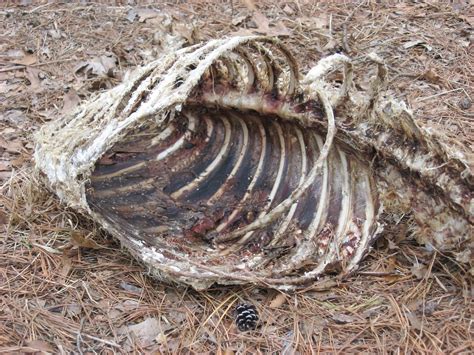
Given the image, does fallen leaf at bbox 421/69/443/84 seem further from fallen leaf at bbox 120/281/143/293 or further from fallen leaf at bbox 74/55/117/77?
fallen leaf at bbox 120/281/143/293

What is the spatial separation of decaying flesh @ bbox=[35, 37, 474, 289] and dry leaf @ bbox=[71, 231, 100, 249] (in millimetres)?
135

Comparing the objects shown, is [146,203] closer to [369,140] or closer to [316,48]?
[369,140]

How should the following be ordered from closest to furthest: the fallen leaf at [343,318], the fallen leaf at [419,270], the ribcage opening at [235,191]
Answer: the fallen leaf at [343,318], the fallen leaf at [419,270], the ribcage opening at [235,191]

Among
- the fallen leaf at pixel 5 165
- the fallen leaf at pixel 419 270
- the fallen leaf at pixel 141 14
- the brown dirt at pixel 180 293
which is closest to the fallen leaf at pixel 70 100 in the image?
the brown dirt at pixel 180 293

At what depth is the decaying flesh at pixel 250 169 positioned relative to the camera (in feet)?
7.05

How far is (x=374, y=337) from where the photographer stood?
80.2 inches

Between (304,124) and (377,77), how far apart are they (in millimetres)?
384

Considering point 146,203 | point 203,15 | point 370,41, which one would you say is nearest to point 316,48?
point 370,41

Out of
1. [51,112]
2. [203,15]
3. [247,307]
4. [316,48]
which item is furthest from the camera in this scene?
[203,15]

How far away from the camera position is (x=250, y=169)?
9.05 feet

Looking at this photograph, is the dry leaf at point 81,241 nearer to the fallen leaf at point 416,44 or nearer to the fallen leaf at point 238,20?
the fallen leaf at point 238,20

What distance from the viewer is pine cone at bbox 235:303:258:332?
2084mm

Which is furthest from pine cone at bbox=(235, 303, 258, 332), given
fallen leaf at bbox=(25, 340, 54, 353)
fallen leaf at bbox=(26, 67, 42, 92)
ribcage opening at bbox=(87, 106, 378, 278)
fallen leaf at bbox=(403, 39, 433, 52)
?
fallen leaf at bbox=(403, 39, 433, 52)

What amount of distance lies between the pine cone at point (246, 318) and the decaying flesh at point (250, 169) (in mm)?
117
